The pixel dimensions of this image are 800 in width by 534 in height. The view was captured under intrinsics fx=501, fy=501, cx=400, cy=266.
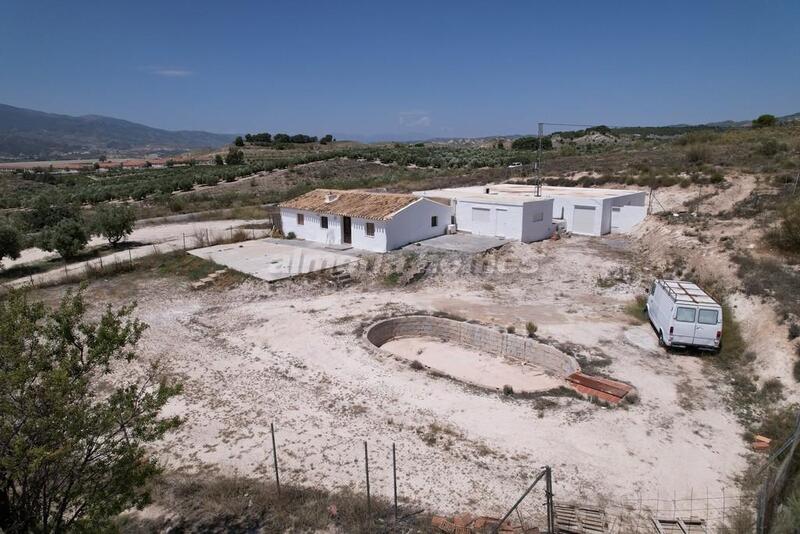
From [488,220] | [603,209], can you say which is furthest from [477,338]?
[603,209]

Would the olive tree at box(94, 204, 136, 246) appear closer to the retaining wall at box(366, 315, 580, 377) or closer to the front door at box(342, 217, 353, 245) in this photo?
the front door at box(342, 217, 353, 245)

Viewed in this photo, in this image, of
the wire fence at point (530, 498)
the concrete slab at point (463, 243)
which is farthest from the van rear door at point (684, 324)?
the concrete slab at point (463, 243)

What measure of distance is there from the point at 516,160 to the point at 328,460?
6308 cm

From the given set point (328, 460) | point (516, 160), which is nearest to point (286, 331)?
point (328, 460)

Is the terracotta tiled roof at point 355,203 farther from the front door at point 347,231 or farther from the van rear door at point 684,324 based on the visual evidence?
the van rear door at point 684,324

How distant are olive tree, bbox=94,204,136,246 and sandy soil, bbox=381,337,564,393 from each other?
2134 cm

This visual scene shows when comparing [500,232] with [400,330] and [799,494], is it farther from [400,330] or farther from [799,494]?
[799,494]

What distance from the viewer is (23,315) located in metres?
6.52

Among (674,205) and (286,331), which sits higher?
(674,205)

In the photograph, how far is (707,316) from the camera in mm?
15227

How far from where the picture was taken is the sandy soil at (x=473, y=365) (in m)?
15.0

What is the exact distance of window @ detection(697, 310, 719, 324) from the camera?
1518 cm

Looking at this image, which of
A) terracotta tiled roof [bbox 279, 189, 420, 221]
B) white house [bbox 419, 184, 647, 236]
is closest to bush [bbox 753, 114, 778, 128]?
white house [bbox 419, 184, 647, 236]

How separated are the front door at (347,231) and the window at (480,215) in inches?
298
